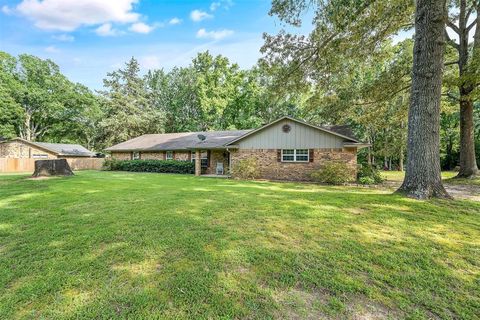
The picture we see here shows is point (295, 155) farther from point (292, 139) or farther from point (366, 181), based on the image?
point (366, 181)

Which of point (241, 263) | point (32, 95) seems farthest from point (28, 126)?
point (241, 263)

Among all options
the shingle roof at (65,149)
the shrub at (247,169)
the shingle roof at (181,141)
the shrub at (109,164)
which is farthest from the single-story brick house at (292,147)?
the shingle roof at (65,149)

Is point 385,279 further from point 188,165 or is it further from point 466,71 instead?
point 188,165

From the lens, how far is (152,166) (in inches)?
853

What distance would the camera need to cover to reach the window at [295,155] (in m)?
14.5

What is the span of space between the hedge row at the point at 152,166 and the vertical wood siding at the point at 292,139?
648 centimetres

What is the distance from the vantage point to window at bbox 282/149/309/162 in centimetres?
1450

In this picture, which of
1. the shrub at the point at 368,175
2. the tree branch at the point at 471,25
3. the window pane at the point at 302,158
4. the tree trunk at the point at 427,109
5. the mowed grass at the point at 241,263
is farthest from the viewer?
the window pane at the point at 302,158

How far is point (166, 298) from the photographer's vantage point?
253 cm

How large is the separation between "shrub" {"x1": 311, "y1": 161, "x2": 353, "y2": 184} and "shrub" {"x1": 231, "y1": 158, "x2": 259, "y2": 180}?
3.89m

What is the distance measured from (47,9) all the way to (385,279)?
16154 mm

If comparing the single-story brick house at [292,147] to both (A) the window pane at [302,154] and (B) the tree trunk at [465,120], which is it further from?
(B) the tree trunk at [465,120]

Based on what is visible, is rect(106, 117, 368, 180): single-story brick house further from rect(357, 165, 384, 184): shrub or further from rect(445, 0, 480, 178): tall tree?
rect(445, 0, 480, 178): tall tree

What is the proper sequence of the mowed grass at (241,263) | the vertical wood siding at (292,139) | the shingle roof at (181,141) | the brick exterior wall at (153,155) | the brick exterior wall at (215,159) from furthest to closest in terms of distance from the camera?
the brick exterior wall at (153,155), the shingle roof at (181,141), the brick exterior wall at (215,159), the vertical wood siding at (292,139), the mowed grass at (241,263)
